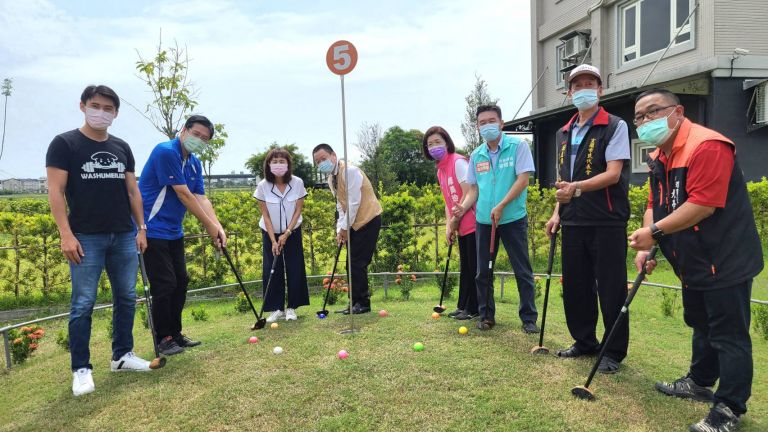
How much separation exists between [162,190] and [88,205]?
763mm

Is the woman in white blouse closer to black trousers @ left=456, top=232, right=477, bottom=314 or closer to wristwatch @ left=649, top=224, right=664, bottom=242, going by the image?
black trousers @ left=456, top=232, right=477, bottom=314

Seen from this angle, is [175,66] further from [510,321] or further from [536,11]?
[536,11]

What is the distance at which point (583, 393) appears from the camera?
304 cm

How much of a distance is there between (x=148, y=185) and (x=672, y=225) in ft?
13.0

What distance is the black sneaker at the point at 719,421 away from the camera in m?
2.58

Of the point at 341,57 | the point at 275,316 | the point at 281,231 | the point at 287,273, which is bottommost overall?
the point at 275,316

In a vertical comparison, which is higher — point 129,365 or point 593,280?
point 593,280

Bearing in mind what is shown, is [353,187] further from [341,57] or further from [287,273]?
[341,57]

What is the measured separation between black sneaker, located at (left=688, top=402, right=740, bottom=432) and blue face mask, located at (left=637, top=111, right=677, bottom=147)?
1494mm

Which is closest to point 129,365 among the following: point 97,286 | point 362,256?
point 97,286

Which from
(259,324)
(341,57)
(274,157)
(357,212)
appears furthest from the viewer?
(357,212)

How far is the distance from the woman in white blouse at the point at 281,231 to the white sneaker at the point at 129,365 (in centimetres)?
159

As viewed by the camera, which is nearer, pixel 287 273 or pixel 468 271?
pixel 468 271

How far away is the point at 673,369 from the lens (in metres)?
3.54
